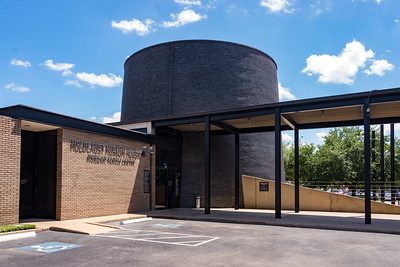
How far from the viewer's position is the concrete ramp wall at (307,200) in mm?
18694

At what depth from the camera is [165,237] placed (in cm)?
1047

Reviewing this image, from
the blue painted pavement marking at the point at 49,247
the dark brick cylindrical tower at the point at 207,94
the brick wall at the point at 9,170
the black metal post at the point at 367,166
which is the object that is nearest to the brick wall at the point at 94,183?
the brick wall at the point at 9,170

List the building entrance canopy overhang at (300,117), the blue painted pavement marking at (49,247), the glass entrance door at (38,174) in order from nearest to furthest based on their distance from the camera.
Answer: the blue painted pavement marking at (49,247) < the building entrance canopy overhang at (300,117) < the glass entrance door at (38,174)

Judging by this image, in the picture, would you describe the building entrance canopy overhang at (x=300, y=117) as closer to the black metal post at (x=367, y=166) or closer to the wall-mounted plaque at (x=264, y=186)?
the black metal post at (x=367, y=166)

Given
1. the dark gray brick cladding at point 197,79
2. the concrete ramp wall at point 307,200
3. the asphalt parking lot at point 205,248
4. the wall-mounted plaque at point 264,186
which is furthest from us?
the dark gray brick cladding at point 197,79

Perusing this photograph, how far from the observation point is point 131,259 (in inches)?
302

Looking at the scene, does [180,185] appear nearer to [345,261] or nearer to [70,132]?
[70,132]

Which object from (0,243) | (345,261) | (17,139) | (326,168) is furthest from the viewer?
(326,168)

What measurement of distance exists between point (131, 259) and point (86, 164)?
818 cm

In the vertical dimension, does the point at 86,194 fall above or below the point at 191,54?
below

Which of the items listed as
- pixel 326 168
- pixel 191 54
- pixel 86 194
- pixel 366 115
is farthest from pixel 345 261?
pixel 326 168

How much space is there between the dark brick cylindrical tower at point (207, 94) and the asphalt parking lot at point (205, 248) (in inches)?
402

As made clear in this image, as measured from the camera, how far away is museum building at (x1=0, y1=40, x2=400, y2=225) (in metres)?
14.0

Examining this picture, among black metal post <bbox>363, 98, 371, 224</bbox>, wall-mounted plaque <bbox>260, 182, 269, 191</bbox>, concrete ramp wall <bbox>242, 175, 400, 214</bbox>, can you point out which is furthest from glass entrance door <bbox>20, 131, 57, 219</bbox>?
black metal post <bbox>363, 98, 371, 224</bbox>
